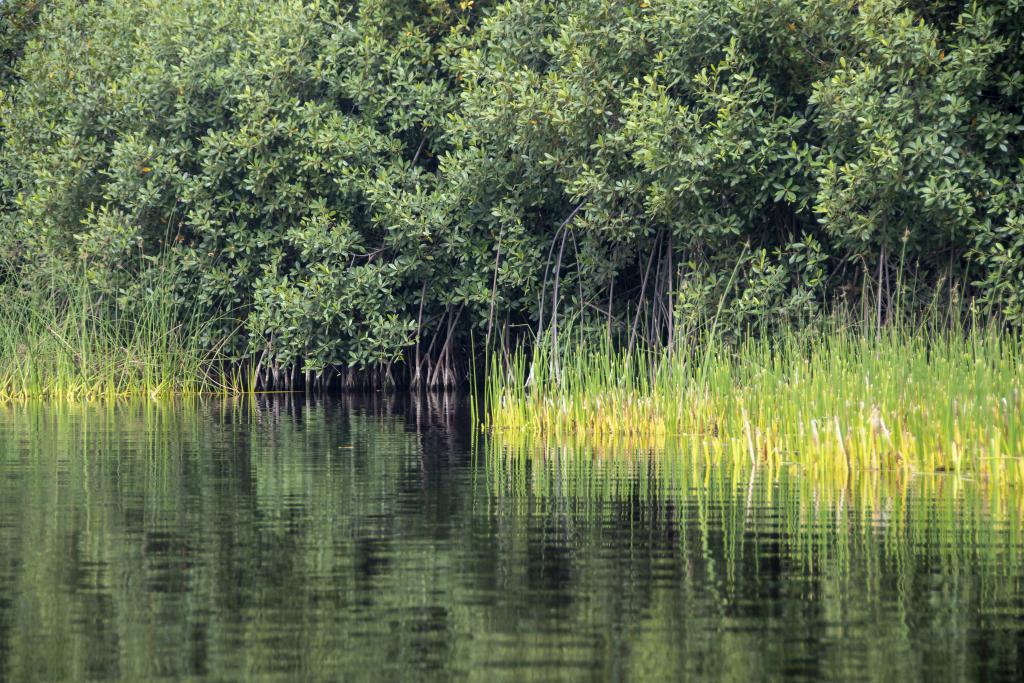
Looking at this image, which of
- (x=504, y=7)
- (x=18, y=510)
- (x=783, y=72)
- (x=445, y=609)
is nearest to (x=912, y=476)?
(x=445, y=609)

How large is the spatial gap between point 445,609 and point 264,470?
5831 mm

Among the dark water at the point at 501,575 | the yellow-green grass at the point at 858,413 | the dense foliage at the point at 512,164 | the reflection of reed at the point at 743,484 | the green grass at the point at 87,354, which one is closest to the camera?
the dark water at the point at 501,575

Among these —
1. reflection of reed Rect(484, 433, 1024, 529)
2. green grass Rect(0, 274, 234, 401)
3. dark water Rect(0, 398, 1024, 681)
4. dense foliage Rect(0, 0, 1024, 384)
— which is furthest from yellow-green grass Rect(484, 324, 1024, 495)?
green grass Rect(0, 274, 234, 401)

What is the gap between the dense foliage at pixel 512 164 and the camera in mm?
17094

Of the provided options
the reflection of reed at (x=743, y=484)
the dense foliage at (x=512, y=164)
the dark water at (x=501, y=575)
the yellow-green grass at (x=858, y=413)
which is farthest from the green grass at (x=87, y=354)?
the reflection of reed at (x=743, y=484)

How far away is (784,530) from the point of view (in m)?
8.04

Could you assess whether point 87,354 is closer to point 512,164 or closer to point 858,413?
point 512,164

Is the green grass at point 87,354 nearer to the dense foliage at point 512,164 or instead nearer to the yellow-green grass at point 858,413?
→ the dense foliage at point 512,164

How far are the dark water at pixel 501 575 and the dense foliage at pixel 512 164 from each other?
545cm

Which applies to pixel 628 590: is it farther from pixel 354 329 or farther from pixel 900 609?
pixel 354 329

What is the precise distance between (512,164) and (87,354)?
24.1ft

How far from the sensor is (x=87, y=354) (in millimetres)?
23312

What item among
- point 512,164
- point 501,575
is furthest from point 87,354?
point 501,575

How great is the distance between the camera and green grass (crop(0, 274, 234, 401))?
2277 centimetres
